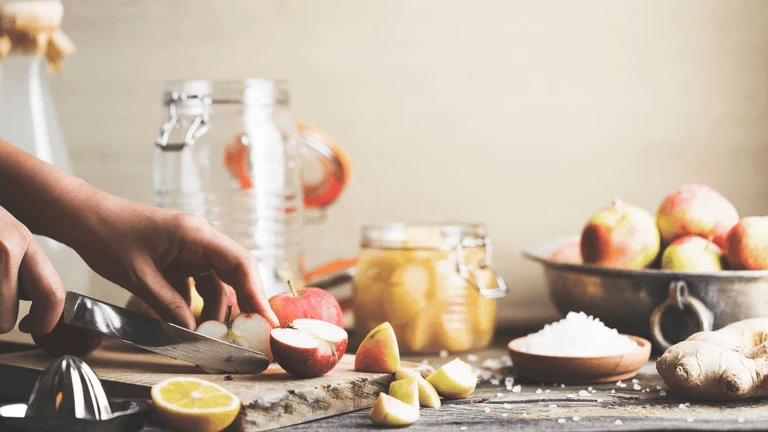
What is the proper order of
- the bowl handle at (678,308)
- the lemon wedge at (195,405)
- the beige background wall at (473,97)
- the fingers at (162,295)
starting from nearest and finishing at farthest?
the lemon wedge at (195,405) < the fingers at (162,295) < the bowl handle at (678,308) < the beige background wall at (473,97)

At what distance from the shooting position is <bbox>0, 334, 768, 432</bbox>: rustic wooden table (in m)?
0.76

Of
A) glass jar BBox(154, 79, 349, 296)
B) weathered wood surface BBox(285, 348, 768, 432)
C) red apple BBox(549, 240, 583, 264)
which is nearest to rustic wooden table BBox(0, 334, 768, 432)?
weathered wood surface BBox(285, 348, 768, 432)

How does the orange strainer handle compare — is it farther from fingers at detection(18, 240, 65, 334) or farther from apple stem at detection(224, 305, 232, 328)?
fingers at detection(18, 240, 65, 334)

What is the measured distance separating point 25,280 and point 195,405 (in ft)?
0.68

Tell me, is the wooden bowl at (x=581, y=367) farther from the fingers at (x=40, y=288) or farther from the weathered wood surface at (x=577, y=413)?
the fingers at (x=40, y=288)

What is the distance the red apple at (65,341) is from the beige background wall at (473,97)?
66cm

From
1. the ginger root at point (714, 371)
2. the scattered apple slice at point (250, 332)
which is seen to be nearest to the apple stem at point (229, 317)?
the scattered apple slice at point (250, 332)

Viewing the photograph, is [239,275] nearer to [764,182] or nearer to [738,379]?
[738,379]

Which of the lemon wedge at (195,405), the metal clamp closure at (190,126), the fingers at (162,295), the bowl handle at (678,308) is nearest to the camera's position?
the lemon wedge at (195,405)

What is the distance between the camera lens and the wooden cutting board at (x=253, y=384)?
771mm

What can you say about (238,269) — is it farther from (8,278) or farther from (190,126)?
(190,126)

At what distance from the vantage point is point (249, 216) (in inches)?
53.1

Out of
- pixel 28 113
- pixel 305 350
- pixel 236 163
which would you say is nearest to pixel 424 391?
pixel 305 350

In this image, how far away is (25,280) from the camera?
775 millimetres
